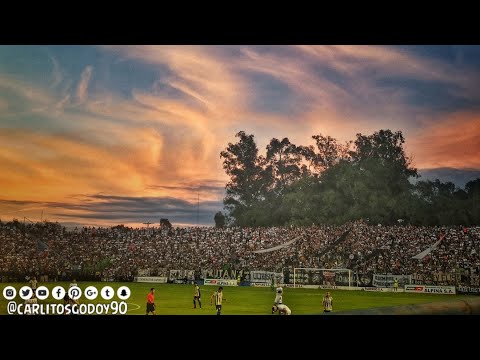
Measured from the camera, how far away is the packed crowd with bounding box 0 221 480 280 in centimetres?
2281

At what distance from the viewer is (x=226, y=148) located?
69.3 feet

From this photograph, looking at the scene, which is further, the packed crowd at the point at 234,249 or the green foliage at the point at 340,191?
the green foliage at the point at 340,191

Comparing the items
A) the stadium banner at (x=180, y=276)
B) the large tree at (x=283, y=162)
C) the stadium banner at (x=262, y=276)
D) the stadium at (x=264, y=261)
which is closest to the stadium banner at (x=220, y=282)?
the stadium at (x=264, y=261)

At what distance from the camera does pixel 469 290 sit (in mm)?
24500

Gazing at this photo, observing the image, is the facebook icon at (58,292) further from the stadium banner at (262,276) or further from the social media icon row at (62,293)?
the stadium banner at (262,276)

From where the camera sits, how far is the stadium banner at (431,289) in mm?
24828

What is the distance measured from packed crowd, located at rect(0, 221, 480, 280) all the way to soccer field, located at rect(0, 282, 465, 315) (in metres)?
1.49

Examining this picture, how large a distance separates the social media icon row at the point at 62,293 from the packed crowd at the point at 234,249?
21.0 ft

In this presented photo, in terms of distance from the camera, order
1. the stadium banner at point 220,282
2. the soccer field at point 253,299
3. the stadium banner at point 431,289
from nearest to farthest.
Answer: the soccer field at point 253,299
the stadium banner at point 431,289
the stadium banner at point 220,282

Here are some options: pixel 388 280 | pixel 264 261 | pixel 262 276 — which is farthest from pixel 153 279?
pixel 388 280
